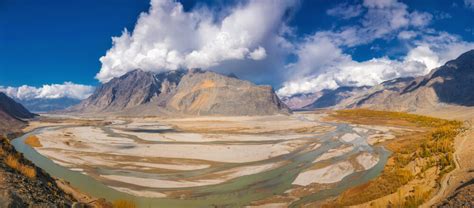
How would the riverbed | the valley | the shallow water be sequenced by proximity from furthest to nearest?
1. the riverbed
2. the valley
3. the shallow water

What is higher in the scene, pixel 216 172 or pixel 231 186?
pixel 216 172

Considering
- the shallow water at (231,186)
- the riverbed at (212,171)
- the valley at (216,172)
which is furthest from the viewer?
the riverbed at (212,171)

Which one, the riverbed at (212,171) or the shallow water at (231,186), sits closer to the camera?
the shallow water at (231,186)

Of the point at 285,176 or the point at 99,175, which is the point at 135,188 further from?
the point at 285,176

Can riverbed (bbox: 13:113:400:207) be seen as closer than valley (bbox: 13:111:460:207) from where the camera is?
No

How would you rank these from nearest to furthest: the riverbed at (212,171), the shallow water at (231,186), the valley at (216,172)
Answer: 1. the shallow water at (231,186)
2. the valley at (216,172)
3. the riverbed at (212,171)

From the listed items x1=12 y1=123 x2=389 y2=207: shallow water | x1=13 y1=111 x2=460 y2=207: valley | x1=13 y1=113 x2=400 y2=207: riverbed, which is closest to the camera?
x1=12 y1=123 x2=389 y2=207: shallow water

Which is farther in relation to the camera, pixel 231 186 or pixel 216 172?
pixel 216 172

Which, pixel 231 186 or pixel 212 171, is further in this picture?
pixel 212 171

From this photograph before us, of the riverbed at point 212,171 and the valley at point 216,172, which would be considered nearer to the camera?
the valley at point 216,172

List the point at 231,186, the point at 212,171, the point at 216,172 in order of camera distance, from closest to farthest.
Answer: the point at 231,186 → the point at 216,172 → the point at 212,171

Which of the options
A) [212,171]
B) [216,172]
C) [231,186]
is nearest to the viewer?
[231,186]

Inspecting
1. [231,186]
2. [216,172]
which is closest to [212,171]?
[216,172]

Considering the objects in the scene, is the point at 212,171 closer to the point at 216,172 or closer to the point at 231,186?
the point at 216,172
